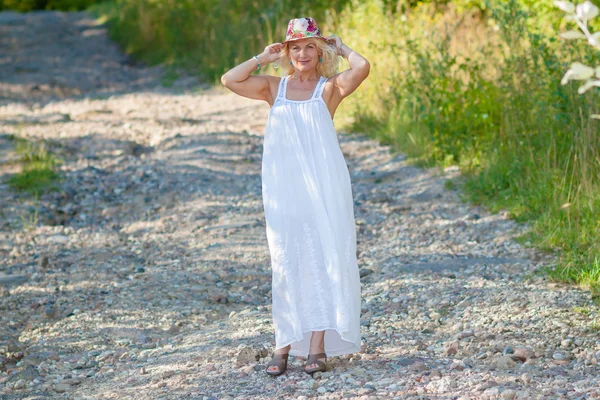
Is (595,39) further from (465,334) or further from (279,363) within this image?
(465,334)

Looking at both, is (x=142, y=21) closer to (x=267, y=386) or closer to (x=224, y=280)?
(x=224, y=280)

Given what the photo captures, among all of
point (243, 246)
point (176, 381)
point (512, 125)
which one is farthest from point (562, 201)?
point (176, 381)

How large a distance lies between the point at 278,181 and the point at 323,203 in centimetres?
25

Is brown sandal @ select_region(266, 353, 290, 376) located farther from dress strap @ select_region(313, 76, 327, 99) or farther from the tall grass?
the tall grass

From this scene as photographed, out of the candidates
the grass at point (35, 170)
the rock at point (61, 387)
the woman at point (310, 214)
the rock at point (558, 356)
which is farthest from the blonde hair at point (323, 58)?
the grass at point (35, 170)

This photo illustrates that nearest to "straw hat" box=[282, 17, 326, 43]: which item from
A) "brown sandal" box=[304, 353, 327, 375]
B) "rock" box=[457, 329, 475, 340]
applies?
"brown sandal" box=[304, 353, 327, 375]

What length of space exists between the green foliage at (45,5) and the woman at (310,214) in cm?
Answer: 3371

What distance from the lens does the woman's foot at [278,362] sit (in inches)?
165

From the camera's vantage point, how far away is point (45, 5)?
120 ft

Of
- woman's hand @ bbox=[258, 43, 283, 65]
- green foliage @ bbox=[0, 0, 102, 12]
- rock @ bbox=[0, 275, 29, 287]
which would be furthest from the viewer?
green foliage @ bbox=[0, 0, 102, 12]

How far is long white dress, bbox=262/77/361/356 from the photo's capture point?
4.07 meters

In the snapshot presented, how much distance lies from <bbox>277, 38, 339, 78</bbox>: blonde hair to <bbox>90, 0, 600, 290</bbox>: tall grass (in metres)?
2.22

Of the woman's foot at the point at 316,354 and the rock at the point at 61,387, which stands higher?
the woman's foot at the point at 316,354

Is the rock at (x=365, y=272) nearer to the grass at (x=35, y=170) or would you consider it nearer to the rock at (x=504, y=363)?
the rock at (x=504, y=363)
